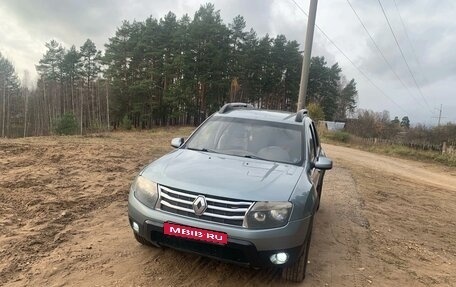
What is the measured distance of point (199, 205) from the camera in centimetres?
349

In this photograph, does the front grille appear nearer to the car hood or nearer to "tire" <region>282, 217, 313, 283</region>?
the car hood

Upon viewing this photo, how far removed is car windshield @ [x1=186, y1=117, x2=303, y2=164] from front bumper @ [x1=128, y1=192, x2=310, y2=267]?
1238mm

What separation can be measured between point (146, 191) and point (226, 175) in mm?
777

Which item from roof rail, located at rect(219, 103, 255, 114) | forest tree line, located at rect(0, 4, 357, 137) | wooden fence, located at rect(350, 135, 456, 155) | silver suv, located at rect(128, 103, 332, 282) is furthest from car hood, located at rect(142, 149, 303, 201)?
forest tree line, located at rect(0, 4, 357, 137)

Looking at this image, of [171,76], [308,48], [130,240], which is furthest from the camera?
[171,76]

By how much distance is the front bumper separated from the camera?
3398 millimetres

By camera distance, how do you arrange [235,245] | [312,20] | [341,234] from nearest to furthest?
[235,245] < [341,234] < [312,20]

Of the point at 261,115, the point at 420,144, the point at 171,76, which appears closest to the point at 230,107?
the point at 261,115

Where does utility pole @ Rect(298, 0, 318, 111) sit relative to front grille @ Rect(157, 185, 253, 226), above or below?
above

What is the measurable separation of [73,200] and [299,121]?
3.68m

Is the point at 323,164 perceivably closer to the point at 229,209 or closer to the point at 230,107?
the point at 229,209

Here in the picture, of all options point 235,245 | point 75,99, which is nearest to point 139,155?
point 235,245

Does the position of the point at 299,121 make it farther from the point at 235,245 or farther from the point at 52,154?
the point at 52,154

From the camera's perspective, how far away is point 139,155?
37.6ft
